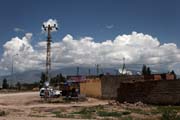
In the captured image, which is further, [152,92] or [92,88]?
[92,88]

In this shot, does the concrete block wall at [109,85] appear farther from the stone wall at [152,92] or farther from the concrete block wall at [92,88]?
the stone wall at [152,92]

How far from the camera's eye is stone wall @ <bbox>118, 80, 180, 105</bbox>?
38844mm

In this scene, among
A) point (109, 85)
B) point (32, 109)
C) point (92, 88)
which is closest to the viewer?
point (32, 109)

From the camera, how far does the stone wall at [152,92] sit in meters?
38.8

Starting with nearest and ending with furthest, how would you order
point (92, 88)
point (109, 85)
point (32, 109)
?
point (32, 109)
point (109, 85)
point (92, 88)

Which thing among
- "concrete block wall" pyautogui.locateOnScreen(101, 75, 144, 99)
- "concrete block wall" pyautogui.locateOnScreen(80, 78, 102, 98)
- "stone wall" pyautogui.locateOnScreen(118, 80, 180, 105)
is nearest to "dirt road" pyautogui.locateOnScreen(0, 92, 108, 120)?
"stone wall" pyautogui.locateOnScreen(118, 80, 180, 105)

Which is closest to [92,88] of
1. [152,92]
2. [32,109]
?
[152,92]

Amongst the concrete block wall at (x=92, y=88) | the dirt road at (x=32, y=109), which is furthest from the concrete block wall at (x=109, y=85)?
the dirt road at (x=32, y=109)

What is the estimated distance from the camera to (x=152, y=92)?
4088 centimetres

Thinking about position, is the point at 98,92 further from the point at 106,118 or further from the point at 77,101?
the point at 106,118

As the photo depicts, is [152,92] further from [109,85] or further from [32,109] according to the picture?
[109,85]

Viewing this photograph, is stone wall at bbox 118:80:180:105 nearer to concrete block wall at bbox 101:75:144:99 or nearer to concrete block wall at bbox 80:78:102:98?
concrete block wall at bbox 101:75:144:99

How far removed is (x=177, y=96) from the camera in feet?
126

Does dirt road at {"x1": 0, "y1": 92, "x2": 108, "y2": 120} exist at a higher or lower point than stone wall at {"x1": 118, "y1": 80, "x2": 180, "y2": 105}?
lower
